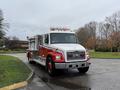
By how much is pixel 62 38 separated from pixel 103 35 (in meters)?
67.0

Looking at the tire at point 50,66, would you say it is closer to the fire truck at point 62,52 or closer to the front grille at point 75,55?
the fire truck at point 62,52

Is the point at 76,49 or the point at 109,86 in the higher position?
the point at 76,49

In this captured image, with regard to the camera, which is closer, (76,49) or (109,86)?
(109,86)

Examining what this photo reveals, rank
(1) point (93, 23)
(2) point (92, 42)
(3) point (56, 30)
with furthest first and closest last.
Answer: (1) point (93, 23) < (2) point (92, 42) < (3) point (56, 30)

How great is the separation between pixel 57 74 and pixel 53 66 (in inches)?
25.0

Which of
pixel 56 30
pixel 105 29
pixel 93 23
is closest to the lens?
pixel 56 30

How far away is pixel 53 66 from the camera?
1280 cm

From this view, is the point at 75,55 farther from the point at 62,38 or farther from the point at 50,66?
the point at 62,38

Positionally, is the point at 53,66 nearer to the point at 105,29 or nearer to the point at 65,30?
the point at 65,30

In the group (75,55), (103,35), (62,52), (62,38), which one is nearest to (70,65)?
(75,55)

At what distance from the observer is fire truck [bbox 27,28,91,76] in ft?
41.3

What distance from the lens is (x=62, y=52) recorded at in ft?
41.4

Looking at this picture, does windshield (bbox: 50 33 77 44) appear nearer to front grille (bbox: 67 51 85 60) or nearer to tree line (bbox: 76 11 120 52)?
front grille (bbox: 67 51 85 60)

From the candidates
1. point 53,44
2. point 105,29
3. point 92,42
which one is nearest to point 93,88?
point 53,44
